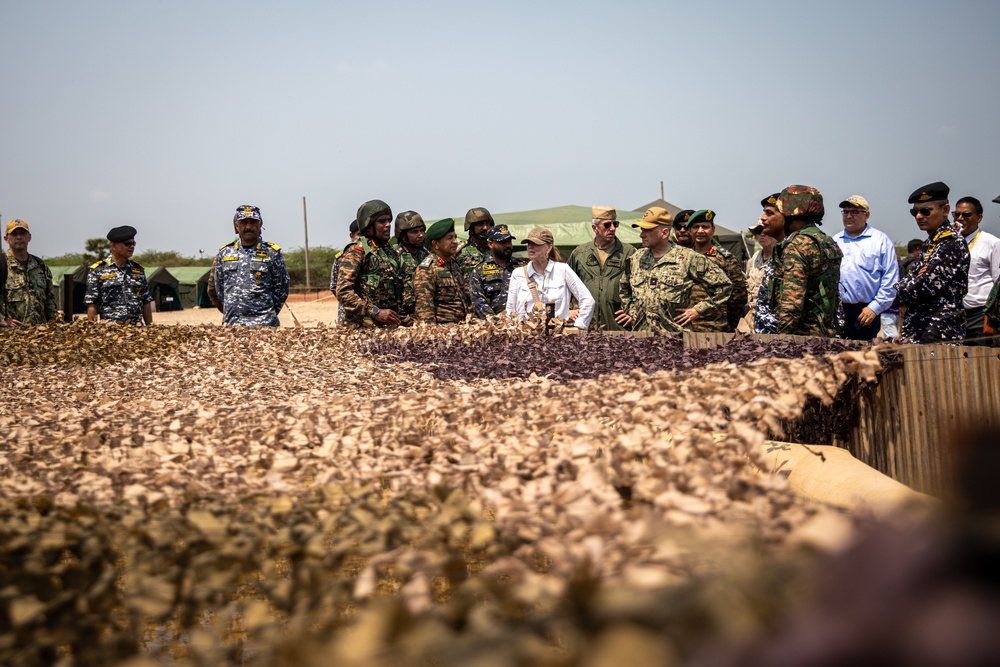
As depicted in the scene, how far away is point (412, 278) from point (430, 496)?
245 inches

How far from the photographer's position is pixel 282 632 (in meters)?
1.62

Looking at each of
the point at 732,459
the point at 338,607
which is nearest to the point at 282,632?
the point at 338,607

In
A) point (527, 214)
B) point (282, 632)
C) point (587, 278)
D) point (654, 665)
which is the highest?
point (527, 214)

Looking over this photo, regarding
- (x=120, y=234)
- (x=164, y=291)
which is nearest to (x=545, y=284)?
(x=120, y=234)

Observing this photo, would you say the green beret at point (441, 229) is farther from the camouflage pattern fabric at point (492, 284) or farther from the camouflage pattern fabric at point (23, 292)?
the camouflage pattern fabric at point (23, 292)

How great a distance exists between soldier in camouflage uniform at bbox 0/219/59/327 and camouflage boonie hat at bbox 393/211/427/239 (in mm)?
4317

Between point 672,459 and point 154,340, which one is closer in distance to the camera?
point 672,459

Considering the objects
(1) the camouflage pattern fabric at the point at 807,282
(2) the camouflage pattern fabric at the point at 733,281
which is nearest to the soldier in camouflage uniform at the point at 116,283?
(2) the camouflage pattern fabric at the point at 733,281

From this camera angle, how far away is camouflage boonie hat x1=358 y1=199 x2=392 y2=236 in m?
8.34

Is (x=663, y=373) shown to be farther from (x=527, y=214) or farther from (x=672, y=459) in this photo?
(x=527, y=214)

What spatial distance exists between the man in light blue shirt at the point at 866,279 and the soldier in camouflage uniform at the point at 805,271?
159 centimetres

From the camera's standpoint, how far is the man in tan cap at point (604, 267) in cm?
971

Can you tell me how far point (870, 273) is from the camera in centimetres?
878

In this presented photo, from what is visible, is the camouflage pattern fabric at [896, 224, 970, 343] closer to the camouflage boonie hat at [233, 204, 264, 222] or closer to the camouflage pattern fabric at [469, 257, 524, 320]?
the camouflage pattern fabric at [469, 257, 524, 320]
